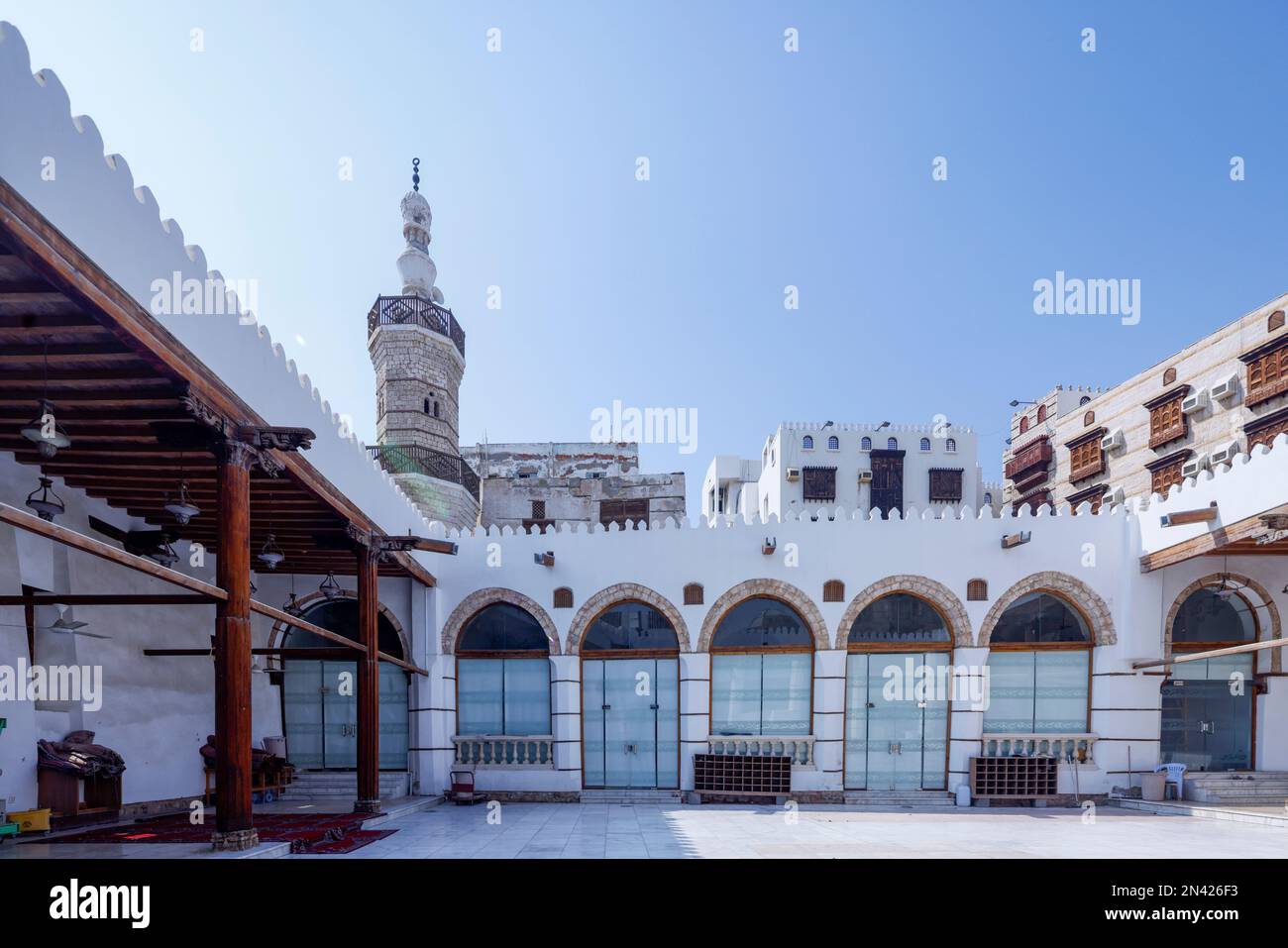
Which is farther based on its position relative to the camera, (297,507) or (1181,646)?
(1181,646)

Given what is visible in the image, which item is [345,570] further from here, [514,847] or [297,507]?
[514,847]

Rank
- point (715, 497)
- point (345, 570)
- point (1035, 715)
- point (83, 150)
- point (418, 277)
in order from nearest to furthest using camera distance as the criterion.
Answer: point (83, 150) < point (1035, 715) < point (345, 570) < point (418, 277) < point (715, 497)

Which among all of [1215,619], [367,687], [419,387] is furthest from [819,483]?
[367,687]

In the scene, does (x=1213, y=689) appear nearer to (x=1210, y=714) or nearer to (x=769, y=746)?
(x=1210, y=714)

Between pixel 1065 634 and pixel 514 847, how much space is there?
1036 cm

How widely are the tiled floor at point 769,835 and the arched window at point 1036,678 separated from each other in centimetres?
147

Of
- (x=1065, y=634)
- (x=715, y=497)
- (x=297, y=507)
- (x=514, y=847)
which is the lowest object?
(x=514, y=847)

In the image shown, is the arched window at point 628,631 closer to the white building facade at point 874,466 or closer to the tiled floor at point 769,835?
the tiled floor at point 769,835

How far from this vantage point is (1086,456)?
25.6 metres

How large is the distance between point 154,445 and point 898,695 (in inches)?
471

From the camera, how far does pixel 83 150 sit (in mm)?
4793

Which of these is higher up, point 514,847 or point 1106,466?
point 1106,466

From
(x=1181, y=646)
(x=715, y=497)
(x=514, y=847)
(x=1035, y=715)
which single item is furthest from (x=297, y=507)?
(x=715, y=497)
